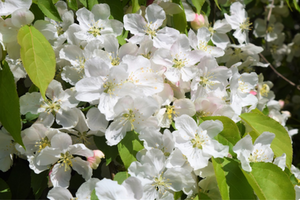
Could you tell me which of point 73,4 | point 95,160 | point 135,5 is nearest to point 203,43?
point 135,5

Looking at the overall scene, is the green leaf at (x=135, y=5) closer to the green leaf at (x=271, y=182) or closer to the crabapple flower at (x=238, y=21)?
the crabapple flower at (x=238, y=21)

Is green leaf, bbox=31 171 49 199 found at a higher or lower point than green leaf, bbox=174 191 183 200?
lower

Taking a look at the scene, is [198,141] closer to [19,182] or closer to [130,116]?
[130,116]

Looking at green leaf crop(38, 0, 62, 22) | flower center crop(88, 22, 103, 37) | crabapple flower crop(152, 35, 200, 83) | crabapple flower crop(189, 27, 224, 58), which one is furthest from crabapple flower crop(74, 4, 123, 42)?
crabapple flower crop(189, 27, 224, 58)

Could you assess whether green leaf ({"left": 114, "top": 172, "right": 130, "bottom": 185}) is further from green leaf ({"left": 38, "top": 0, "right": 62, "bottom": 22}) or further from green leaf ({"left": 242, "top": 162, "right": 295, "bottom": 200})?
green leaf ({"left": 38, "top": 0, "right": 62, "bottom": 22})

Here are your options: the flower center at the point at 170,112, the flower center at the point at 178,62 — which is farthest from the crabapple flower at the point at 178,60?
the flower center at the point at 170,112

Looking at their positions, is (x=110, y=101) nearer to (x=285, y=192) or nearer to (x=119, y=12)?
(x=119, y=12)

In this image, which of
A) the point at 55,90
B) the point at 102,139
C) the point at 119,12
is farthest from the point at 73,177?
the point at 119,12
